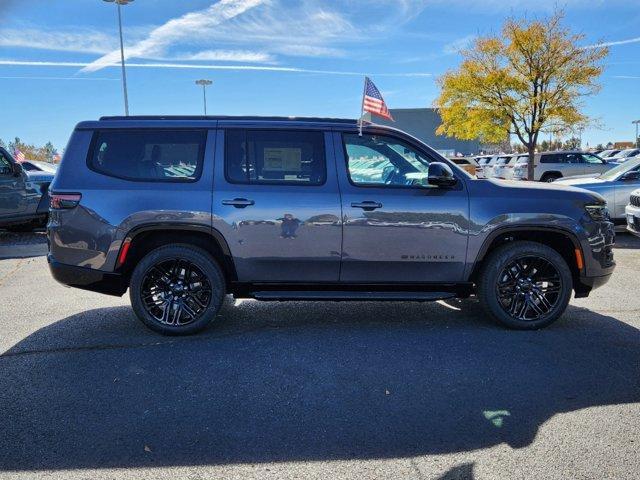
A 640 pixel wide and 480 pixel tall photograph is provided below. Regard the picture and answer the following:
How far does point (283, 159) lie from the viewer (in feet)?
16.0

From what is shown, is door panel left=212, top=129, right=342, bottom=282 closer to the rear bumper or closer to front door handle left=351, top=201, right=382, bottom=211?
front door handle left=351, top=201, right=382, bottom=211

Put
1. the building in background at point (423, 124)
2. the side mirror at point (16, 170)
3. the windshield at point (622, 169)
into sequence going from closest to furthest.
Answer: the windshield at point (622, 169) < the side mirror at point (16, 170) < the building in background at point (423, 124)

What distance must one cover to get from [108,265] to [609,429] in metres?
4.04

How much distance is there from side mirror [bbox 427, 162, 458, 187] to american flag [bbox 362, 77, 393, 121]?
1.04 m

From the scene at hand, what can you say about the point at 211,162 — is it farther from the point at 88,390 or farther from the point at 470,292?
the point at 470,292

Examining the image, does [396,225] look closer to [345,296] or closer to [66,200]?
[345,296]

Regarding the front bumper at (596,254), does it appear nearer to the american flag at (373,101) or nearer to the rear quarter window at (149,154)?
the american flag at (373,101)

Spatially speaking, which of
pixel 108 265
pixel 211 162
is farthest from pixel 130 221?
Answer: pixel 211 162

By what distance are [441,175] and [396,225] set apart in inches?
23.0

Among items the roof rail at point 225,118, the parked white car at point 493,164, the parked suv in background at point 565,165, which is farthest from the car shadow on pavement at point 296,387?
the parked white car at point 493,164

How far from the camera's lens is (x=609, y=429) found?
3207 millimetres

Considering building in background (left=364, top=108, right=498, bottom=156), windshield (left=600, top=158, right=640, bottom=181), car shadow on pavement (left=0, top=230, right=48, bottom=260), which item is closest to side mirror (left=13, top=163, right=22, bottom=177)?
car shadow on pavement (left=0, top=230, right=48, bottom=260)

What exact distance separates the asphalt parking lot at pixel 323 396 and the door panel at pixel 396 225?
0.61m

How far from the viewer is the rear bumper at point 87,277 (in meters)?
4.78
